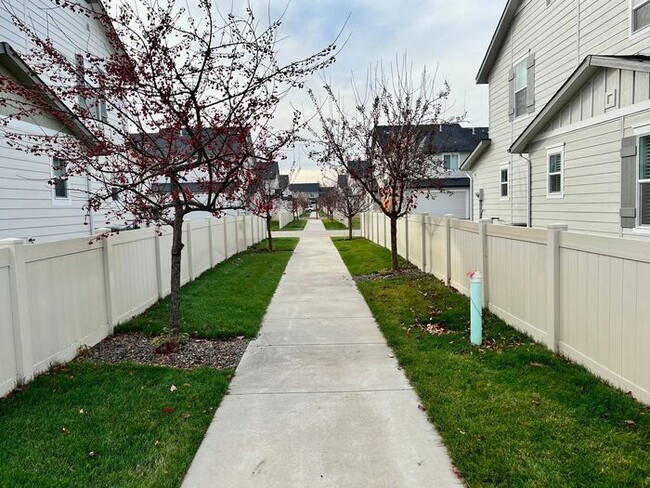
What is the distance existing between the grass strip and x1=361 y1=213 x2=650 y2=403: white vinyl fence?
3500 millimetres

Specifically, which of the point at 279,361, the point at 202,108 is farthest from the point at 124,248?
the point at 279,361

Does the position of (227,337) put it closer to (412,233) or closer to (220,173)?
(220,173)

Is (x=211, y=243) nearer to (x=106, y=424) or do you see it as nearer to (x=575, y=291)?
(x=106, y=424)

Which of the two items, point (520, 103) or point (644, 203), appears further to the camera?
point (520, 103)

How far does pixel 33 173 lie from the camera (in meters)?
10.6

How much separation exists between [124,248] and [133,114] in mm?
2245

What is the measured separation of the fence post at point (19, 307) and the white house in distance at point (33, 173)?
4029 millimetres

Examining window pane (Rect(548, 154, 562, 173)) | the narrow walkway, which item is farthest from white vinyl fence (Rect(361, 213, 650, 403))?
window pane (Rect(548, 154, 562, 173))

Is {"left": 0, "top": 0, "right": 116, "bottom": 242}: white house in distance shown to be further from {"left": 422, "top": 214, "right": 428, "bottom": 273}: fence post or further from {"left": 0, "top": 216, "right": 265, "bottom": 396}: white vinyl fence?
{"left": 422, "top": 214, "right": 428, "bottom": 273}: fence post

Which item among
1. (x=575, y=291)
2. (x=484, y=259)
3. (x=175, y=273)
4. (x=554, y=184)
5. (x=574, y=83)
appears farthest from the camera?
(x=554, y=184)

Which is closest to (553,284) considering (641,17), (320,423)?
(320,423)

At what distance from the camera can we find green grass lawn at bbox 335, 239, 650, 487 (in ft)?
10.2

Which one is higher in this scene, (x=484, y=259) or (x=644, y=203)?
(x=644, y=203)

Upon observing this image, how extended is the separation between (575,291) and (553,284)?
37 cm
